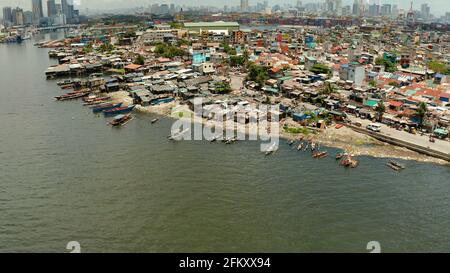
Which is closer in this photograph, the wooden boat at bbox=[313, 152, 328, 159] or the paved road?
the wooden boat at bbox=[313, 152, 328, 159]

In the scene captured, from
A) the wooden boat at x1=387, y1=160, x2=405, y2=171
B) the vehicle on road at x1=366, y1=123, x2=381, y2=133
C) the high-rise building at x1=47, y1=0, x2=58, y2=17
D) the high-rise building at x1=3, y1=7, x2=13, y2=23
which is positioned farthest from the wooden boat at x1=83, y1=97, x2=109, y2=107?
the high-rise building at x1=47, y1=0, x2=58, y2=17

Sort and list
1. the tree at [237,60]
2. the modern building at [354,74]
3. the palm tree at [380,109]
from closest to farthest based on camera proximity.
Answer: the palm tree at [380,109] → the modern building at [354,74] → the tree at [237,60]

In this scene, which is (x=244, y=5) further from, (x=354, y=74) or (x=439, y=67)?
(x=354, y=74)

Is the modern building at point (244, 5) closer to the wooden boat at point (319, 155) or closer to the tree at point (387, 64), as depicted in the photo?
the tree at point (387, 64)

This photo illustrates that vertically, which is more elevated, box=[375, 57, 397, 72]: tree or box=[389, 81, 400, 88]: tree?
box=[375, 57, 397, 72]: tree

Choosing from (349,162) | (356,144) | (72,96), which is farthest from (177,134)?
(72,96)

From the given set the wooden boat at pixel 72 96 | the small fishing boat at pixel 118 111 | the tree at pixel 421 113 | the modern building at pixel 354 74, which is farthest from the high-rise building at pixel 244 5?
the tree at pixel 421 113

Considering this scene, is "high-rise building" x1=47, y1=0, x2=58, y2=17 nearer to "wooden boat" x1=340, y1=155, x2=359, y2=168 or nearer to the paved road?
the paved road

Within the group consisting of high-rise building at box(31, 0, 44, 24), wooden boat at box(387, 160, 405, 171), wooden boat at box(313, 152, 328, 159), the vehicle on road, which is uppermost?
high-rise building at box(31, 0, 44, 24)
